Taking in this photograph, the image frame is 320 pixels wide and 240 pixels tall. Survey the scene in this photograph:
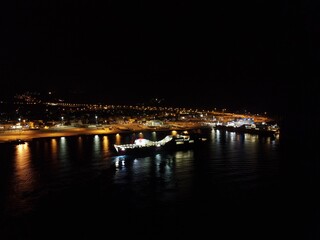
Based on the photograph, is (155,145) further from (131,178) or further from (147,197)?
(147,197)

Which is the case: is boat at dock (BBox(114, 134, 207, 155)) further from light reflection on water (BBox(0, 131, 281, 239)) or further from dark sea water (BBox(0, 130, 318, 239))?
dark sea water (BBox(0, 130, 318, 239))

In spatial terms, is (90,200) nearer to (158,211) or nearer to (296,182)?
(158,211)

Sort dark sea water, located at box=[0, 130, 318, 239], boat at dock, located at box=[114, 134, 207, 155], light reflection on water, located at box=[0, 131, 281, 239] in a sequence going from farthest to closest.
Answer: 1. boat at dock, located at box=[114, 134, 207, 155]
2. light reflection on water, located at box=[0, 131, 281, 239]
3. dark sea water, located at box=[0, 130, 318, 239]

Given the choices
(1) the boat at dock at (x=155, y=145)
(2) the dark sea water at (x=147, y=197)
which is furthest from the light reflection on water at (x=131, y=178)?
(1) the boat at dock at (x=155, y=145)

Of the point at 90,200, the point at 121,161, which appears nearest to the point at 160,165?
the point at 121,161

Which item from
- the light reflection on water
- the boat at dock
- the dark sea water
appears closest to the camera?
the dark sea water

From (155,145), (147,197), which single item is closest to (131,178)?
(147,197)

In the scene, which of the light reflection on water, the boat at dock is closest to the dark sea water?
the light reflection on water

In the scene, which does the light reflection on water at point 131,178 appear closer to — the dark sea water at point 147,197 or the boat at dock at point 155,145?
the dark sea water at point 147,197
